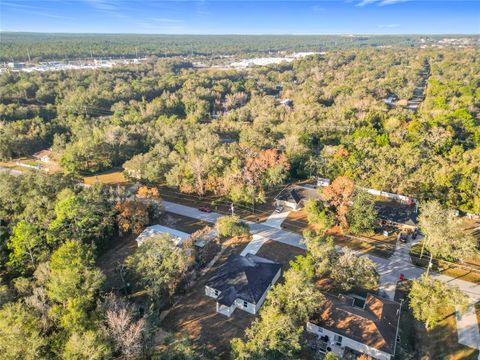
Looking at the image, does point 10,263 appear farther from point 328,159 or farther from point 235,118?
point 235,118

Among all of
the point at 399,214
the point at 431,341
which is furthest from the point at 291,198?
the point at 431,341

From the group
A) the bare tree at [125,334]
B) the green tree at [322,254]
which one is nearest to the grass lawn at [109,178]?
the bare tree at [125,334]

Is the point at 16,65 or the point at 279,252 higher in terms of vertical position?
the point at 16,65

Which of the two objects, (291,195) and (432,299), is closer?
(432,299)

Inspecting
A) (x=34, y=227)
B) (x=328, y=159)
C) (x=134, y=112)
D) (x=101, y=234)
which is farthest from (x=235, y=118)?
(x=34, y=227)

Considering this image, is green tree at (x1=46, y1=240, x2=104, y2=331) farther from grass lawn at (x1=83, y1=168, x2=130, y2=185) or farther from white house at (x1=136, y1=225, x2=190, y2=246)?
grass lawn at (x1=83, y1=168, x2=130, y2=185)

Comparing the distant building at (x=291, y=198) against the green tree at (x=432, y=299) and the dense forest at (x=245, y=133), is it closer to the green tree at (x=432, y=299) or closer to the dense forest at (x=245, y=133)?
the dense forest at (x=245, y=133)

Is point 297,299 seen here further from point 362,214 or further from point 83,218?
point 83,218
